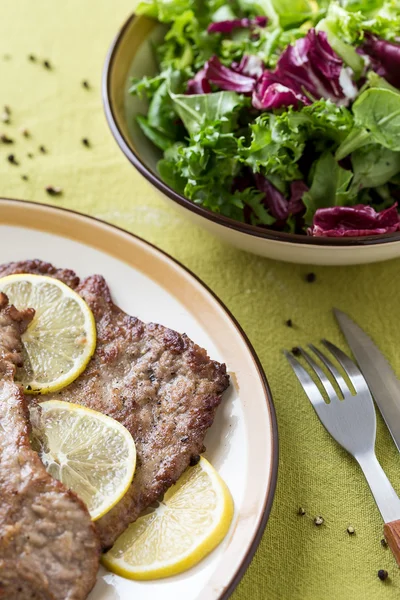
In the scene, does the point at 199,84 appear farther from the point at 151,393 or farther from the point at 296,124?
the point at 151,393

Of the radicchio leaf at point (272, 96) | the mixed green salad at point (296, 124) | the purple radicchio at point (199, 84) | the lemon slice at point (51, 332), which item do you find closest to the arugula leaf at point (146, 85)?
the mixed green salad at point (296, 124)

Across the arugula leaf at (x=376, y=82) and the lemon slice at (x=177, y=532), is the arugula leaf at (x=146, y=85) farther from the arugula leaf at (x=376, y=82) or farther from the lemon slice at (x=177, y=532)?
the lemon slice at (x=177, y=532)

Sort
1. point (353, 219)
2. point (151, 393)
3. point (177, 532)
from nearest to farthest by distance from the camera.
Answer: point (177, 532)
point (151, 393)
point (353, 219)

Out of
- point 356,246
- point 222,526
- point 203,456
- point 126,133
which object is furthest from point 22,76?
point 222,526

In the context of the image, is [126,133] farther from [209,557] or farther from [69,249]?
[209,557]

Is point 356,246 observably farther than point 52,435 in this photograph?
Yes

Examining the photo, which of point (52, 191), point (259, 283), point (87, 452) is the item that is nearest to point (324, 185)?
point (259, 283)
